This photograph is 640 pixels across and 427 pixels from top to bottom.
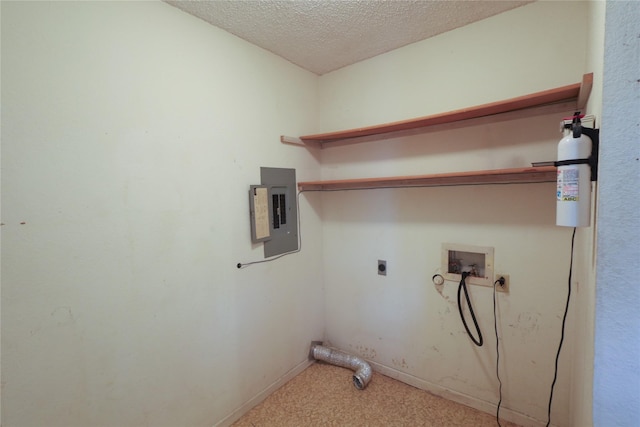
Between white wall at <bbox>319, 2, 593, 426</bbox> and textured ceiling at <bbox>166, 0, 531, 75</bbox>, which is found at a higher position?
textured ceiling at <bbox>166, 0, 531, 75</bbox>

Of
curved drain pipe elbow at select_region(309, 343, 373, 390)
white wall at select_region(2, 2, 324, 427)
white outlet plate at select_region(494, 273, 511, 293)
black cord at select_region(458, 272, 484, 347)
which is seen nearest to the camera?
white wall at select_region(2, 2, 324, 427)

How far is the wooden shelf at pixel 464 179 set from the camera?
1.59 m

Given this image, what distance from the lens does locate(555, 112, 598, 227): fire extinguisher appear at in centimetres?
85

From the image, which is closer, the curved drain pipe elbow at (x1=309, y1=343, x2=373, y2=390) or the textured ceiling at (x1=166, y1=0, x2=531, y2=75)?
the textured ceiling at (x1=166, y1=0, x2=531, y2=75)

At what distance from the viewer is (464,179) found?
1.91 meters

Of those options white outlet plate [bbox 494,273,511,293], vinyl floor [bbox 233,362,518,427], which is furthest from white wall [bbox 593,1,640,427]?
vinyl floor [bbox 233,362,518,427]

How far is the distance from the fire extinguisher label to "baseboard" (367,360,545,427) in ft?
5.58

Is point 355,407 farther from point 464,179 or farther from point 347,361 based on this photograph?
point 464,179

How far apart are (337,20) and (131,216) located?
1.65 m

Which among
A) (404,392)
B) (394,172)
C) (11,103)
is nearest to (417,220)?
(394,172)

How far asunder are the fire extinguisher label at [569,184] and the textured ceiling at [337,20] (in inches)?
51.6

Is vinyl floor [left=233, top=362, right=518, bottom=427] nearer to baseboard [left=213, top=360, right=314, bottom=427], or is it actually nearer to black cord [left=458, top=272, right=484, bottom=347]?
baseboard [left=213, top=360, right=314, bottom=427]

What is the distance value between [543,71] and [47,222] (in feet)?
8.60

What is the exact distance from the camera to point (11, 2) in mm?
1098
